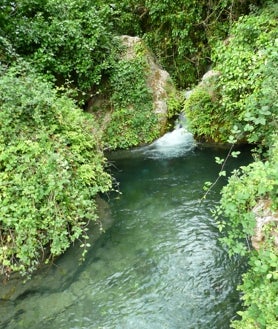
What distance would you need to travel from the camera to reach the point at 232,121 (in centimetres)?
787

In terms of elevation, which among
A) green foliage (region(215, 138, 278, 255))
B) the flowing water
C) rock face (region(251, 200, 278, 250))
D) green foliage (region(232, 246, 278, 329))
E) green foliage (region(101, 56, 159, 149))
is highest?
green foliage (region(101, 56, 159, 149))

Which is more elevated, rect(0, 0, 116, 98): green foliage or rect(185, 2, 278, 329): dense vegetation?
rect(0, 0, 116, 98): green foliage

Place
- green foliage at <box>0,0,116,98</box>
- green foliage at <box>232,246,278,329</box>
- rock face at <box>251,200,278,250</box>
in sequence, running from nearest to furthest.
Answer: green foliage at <box>232,246,278,329</box> → rock face at <box>251,200,278,250</box> → green foliage at <box>0,0,116,98</box>

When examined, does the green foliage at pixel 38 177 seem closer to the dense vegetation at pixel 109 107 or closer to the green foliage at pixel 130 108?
the dense vegetation at pixel 109 107

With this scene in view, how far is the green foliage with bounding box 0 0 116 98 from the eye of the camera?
8172mm

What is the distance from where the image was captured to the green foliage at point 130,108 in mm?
9609

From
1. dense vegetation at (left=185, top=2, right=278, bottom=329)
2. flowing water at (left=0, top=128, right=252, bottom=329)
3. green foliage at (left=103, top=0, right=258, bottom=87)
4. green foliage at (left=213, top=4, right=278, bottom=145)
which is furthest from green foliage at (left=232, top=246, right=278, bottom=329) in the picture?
green foliage at (left=103, top=0, right=258, bottom=87)

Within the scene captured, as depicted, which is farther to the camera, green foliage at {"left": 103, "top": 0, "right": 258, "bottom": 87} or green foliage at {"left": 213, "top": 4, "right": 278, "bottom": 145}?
green foliage at {"left": 103, "top": 0, "right": 258, "bottom": 87}

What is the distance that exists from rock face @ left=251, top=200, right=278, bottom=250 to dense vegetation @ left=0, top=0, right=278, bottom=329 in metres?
0.05

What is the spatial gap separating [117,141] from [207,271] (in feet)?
18.9

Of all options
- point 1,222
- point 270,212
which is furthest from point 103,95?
point 270,212

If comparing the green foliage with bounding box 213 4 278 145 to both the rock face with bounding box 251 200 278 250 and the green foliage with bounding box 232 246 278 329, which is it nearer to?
the rock face with bounding box 251 200 278 250

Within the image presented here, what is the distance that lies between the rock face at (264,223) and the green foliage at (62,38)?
6346mm

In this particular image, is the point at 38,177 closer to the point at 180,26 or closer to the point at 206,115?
the point at 206,115
